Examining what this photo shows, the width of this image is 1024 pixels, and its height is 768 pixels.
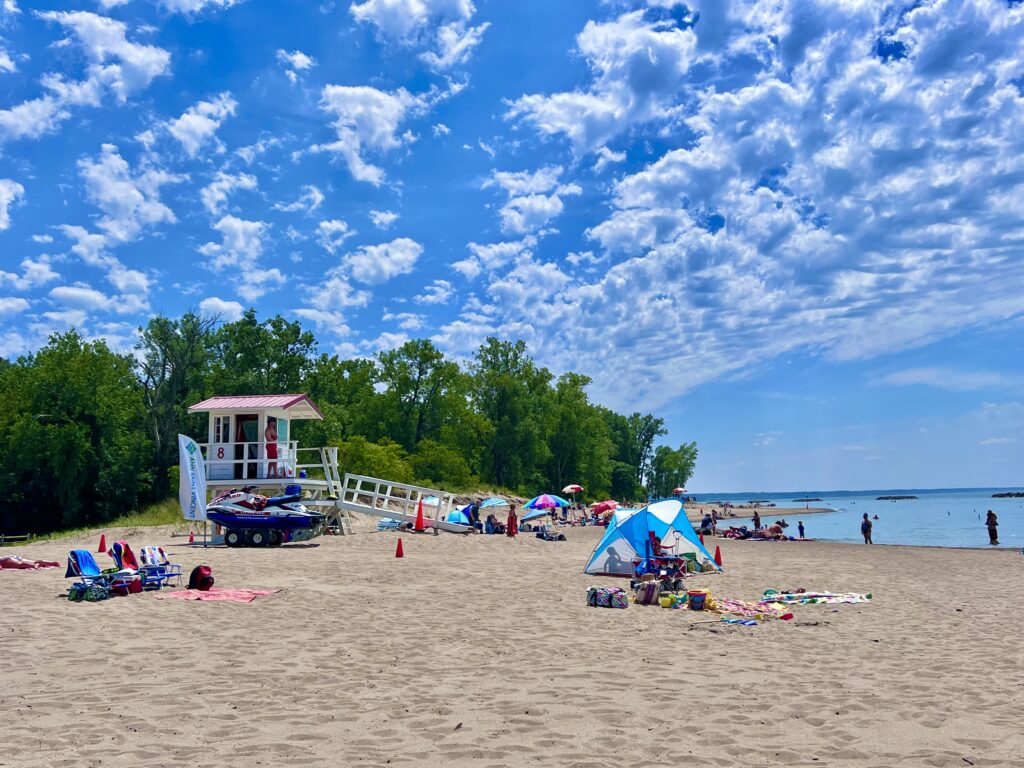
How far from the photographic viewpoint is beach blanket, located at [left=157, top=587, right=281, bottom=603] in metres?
12.6

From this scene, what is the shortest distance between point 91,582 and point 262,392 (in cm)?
3741

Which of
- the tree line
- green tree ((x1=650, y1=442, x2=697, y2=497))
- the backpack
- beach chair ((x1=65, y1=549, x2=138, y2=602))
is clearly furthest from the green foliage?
green tree ((x1=650, y1=442, x2=697, y2=497))

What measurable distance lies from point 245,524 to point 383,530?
7.10 meters

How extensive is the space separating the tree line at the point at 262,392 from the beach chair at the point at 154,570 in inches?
1109

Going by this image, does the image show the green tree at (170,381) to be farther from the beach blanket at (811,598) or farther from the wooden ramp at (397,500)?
the beach blanket at (811,598)

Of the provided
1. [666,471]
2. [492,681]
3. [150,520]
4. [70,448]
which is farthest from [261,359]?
[666,471]

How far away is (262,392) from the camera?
4869 cm

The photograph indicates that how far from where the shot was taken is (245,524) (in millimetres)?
22031

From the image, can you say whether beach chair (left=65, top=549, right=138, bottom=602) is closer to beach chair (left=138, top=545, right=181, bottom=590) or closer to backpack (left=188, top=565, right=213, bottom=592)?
beach chair (left=138, top=545, right=181, bottom=590)

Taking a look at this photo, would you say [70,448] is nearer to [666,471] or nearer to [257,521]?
[257,521]

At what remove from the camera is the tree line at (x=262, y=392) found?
42.2 metres

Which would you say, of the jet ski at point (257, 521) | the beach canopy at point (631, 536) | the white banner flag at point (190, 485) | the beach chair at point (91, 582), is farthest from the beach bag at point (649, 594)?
the jet ski at point (257, 521)

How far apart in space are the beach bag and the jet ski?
484 inches

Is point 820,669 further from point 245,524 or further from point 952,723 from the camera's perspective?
point 245,524
